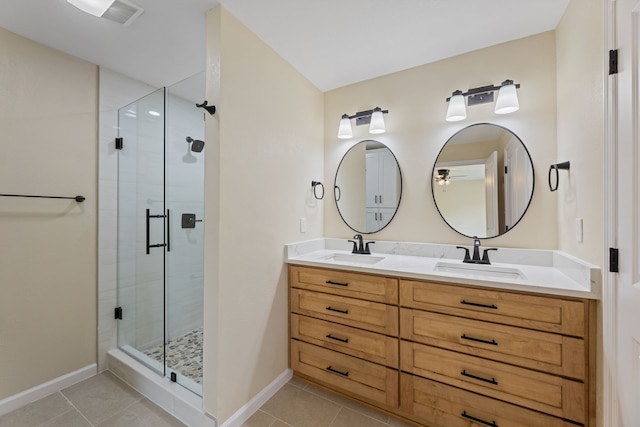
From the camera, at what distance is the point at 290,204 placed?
6.91ft

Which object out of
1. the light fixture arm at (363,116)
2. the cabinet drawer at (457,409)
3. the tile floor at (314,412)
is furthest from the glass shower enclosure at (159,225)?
the cabinet drawer at (457,409)

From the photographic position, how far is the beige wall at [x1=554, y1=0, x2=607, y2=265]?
1188 mm

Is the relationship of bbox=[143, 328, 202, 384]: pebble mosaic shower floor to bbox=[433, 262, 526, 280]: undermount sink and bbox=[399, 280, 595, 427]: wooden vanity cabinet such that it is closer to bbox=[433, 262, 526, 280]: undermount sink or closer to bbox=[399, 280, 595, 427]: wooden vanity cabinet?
bbox=[399, 280, 595, 427]: wooden vanity cabinet

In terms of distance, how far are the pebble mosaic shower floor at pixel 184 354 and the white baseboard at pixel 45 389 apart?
1.28 ft

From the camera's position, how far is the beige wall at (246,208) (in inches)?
59.0

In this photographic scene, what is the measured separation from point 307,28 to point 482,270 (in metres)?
1.95

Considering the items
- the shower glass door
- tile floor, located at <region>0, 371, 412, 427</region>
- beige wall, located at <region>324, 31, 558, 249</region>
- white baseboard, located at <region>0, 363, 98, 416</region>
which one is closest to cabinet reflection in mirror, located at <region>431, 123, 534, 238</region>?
beige wall, located at <region>324, 31, 558, 249</region>

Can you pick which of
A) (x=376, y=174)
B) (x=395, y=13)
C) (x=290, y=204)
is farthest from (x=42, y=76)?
(x=376, y=174)

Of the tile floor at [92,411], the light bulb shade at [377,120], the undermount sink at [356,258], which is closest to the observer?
the tile floor at [92,411]

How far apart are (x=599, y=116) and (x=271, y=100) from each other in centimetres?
179

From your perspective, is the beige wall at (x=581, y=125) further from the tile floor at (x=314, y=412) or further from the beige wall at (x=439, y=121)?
the tile floor at (x=314, y=412)

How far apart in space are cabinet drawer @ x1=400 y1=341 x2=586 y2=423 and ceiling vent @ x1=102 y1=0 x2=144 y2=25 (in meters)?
2.48

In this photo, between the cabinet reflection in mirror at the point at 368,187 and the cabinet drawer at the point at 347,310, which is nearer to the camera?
the cabinet drawer at the point at 347,310

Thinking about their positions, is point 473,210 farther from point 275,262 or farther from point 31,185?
point 31,185
